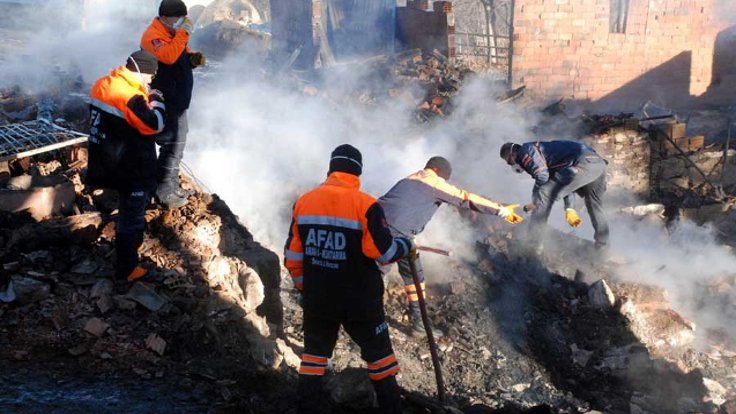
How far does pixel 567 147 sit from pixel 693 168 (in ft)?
18.3

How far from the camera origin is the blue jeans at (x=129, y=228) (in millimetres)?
4730

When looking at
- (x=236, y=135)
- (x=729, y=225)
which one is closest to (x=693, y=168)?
(x=729, y=225)

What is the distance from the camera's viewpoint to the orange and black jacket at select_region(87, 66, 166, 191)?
4.55 meters

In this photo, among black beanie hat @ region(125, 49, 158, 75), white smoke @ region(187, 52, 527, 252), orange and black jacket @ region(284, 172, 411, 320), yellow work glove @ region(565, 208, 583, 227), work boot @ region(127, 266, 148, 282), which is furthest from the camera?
white smoke @ region(187, 52, 527, 252)

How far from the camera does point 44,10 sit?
18.8 m

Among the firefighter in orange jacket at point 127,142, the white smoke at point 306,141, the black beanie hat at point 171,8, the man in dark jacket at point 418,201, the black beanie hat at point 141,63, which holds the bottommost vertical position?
the white smoke at point 306,141

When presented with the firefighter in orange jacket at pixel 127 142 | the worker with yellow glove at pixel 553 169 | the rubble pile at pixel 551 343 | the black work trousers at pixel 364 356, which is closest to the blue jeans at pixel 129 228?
the firefighter in orange jacket at pixel 127 142

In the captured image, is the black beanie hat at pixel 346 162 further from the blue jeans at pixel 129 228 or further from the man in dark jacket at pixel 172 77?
the man in dark jacket at pixel 172 77

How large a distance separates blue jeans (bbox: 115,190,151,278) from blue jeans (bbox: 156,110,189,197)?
897mm

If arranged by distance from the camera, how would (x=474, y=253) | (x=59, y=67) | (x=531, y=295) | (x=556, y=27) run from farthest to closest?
(x=556, y=27)
(x=59, y=67)
(x=474, y=253)
(x=531, y=295)

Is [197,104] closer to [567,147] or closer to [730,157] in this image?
[567,147]

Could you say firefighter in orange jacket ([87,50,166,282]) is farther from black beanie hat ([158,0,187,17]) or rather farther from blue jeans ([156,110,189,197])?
blue jeans ([156,110,189,197])

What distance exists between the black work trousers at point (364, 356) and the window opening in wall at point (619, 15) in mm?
12382

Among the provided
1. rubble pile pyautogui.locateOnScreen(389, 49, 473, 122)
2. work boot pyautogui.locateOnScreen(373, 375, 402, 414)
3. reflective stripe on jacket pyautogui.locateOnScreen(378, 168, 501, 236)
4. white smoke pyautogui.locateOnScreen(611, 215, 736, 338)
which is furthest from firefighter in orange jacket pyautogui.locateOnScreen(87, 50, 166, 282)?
rubble pile pyautogui.locateOnScreen(389, 49, 473, 122)
